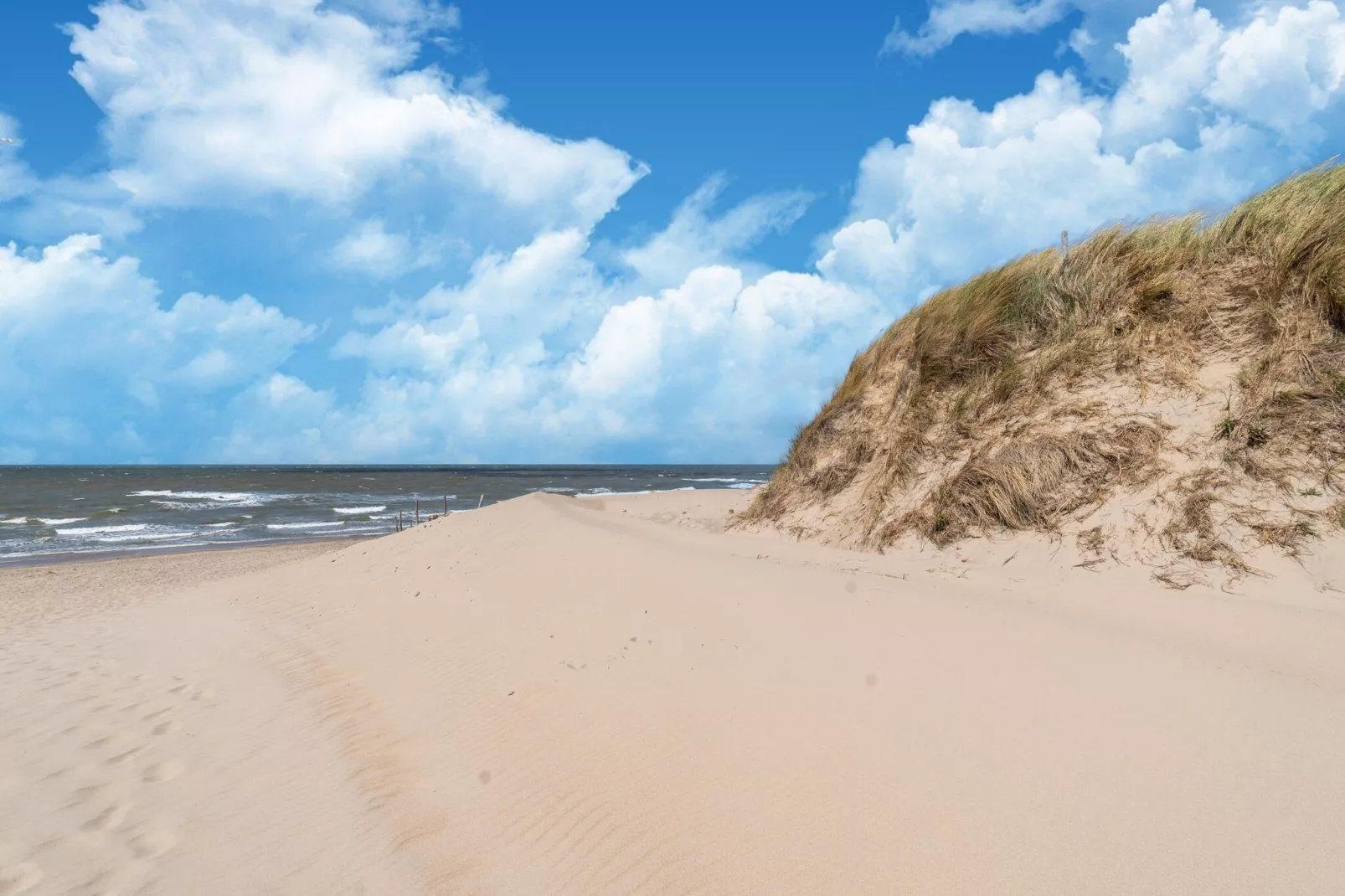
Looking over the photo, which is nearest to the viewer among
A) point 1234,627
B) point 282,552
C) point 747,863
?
point 747,863

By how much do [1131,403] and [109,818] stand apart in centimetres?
1189

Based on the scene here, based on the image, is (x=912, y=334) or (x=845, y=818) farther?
(x=912, y=334)

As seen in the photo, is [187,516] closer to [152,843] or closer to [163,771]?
[163,771]

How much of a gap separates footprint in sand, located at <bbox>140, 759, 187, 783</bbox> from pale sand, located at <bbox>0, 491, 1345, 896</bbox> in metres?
0.02

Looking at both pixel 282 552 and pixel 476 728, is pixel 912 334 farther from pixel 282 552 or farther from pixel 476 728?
pixel 282 552

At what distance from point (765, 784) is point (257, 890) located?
269 cm

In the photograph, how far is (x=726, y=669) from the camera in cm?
572

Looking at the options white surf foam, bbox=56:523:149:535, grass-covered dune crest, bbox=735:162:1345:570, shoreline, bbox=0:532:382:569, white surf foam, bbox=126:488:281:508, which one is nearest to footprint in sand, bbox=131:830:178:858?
grass-covered dune crest, bbox=735:162:1345:570

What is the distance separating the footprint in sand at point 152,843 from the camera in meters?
4.17

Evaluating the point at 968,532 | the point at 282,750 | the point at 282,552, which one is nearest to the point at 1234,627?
the point at 968,532

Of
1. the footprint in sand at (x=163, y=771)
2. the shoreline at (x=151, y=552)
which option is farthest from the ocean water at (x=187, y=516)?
the footprint in sand at (x=163, y=771)

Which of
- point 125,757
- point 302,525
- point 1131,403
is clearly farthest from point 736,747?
point 302,525

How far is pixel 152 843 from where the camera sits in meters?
4.27

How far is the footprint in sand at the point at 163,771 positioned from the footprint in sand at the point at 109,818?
40cm
